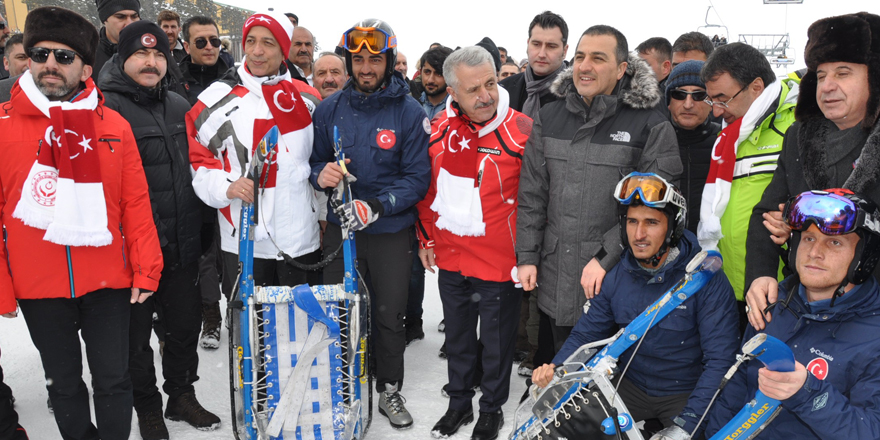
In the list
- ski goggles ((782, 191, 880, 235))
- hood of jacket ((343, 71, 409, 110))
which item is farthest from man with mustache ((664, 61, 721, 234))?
hood of jacket ((343, 71, 409, 110))

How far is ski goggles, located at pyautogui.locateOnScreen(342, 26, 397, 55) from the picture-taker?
3568 millimetres

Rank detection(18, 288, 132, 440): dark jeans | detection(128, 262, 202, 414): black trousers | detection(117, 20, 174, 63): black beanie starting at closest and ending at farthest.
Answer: detection(18, 288, 132, 440): dark jeans
detection(117, 20, 174, 63): black beanie
detection(128, 262, 202, 414): black trousers

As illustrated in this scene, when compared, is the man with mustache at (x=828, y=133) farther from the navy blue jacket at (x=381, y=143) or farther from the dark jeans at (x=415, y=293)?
the dark jeans at (x=415, y=293)

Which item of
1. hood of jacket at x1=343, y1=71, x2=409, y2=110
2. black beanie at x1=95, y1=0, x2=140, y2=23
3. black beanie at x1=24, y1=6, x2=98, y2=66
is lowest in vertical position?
hood of jacket at x1=343, y1=71, x2=409, y2=110

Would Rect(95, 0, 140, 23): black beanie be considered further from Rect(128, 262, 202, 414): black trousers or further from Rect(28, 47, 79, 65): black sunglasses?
Rect(128, 262, 202, 414): black trousers

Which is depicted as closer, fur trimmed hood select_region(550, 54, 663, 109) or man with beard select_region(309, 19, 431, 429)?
fur trimmed hood select_region(550, 54, 663, 109)

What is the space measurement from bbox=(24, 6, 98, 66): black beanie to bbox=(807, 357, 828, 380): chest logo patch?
3.69 m

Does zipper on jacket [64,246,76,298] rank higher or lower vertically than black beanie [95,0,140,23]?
lower

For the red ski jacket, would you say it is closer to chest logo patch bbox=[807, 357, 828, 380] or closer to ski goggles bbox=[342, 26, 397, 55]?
ski goggles bbox=[342, 26, 397, 55]

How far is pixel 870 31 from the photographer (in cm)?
229

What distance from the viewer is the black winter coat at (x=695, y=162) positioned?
3.62 metres

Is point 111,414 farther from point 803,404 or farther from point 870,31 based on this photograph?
point 870,31

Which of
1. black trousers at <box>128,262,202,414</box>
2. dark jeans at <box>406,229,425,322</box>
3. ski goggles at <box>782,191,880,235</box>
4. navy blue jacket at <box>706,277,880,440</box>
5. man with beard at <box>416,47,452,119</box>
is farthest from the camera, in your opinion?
man with beard at <box>416,47,452,119</box>

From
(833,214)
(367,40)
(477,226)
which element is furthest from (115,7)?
(833,214)
